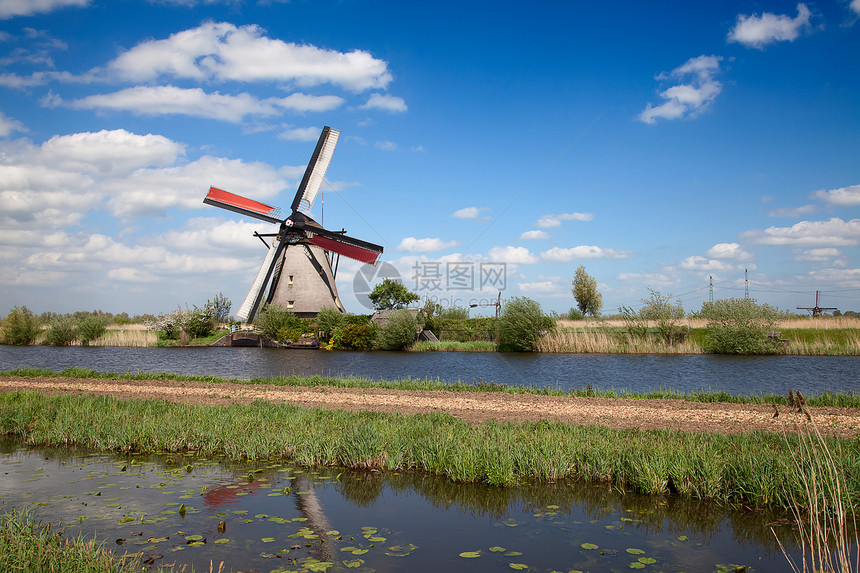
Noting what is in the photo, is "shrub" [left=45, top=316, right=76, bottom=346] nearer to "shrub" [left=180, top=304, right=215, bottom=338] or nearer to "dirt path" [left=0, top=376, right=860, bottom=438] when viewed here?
"shrub" [left=180, top=304, right=215, bottom=338]

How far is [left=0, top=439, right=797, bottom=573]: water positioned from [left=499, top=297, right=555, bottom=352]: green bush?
25953 millimetres

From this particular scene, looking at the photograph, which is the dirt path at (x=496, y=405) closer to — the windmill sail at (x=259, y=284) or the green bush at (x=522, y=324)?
the green bush at (x=522, y=324)

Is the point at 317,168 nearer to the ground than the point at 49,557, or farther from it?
farther from it

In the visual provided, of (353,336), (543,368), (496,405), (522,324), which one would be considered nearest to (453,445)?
(496,405)

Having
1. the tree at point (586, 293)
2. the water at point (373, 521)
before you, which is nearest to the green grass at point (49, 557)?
the water at point (373, 521)

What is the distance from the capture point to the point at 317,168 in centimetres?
3694

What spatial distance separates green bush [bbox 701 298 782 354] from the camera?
29.5 m

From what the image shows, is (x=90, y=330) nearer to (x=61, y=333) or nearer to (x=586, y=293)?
(x=61, y=333)

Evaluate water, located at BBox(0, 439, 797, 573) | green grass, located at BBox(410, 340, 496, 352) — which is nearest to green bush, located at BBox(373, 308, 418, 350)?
green grass, located at BBox(410, 340, 496, 352)

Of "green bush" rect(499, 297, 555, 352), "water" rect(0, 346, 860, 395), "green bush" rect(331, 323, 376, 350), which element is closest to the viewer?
"water" rect(0, 346, 860, 395)

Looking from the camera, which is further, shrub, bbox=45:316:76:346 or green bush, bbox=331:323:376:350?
shrub, bbox=45:316:76:346

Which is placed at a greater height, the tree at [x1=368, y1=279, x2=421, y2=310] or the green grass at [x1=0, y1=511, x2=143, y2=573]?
the tree at [x1=368, y1=279, x2=421, y2=310]

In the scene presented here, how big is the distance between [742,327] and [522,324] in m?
11.6

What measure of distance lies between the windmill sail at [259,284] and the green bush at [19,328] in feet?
56.7
